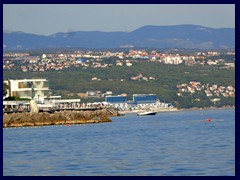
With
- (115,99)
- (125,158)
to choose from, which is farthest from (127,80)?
(125,158)

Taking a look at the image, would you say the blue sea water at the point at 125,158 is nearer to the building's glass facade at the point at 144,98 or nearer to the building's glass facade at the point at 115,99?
the building's glass facade at the point at 115,99

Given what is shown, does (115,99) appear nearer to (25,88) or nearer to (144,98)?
(144,98)

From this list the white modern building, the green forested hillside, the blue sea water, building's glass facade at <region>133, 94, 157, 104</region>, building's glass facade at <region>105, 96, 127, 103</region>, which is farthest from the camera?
the green forested hillside

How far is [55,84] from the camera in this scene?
17700 cm

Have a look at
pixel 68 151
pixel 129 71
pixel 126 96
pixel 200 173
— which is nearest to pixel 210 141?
pixel 68 151

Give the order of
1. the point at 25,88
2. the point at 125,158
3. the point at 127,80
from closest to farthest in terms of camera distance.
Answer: the point at 125,158 → the point at 25,88 → the point at 127,80

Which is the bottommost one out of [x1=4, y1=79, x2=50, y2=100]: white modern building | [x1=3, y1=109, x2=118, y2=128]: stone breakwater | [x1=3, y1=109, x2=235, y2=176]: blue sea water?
[x1=3, y1=109, x2=118, y2=128]: stone breakwater

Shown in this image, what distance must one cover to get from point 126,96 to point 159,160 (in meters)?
148

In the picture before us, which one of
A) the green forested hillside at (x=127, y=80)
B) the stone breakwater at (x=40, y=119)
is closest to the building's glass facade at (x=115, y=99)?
the green forested hillside at (x=127, y=80)

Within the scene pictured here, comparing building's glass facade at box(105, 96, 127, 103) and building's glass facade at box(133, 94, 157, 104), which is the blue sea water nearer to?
building's glass facade at box(105, 96, 127, 103)

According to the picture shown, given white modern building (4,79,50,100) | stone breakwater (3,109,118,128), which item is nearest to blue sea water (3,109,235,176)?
stone breakwater (3,109,118,128)

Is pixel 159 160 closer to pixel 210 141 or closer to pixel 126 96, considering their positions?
pixel 210 141

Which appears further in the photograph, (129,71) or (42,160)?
(129,71)
